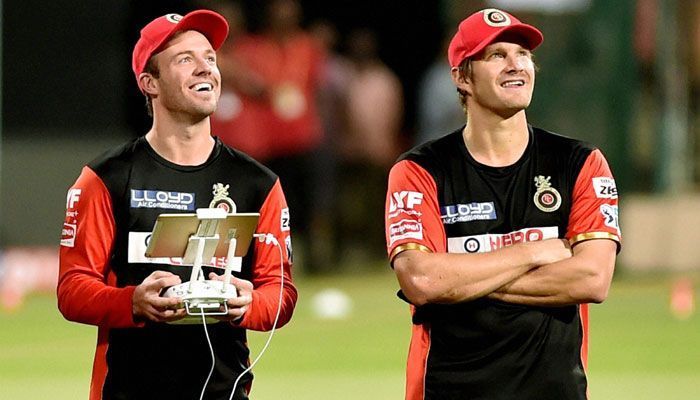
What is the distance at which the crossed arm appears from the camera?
6781 millimetres

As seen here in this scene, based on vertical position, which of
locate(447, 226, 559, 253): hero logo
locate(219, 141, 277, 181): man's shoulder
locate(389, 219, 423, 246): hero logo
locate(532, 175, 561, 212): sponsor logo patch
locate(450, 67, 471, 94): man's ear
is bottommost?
locate(447, 226, 559, 253): hero logo

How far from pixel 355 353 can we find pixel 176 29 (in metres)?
7.11

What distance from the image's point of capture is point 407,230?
698 centimetres

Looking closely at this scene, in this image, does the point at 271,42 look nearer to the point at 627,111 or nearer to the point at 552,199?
the point at 627,111

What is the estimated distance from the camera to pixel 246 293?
21.6 feet

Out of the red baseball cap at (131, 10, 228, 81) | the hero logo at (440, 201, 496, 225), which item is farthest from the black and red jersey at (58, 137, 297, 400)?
the hero logo at (440, 201, 496, 225)

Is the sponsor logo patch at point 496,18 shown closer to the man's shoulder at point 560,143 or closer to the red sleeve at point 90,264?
the man's shoulder at point 560,143

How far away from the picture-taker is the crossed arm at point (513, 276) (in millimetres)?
6781

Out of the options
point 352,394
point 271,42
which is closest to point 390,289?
point 271,42

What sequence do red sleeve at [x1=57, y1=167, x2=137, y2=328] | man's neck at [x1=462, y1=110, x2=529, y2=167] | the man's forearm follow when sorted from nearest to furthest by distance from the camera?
red sleeve at [x1=57, y1=167, x2=137, y2=328] < the man's forearm < man's neck at [x1=462, y1=110, x2=529, y2=167]

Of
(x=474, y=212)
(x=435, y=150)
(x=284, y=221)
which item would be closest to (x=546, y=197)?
(x=474, y=212)

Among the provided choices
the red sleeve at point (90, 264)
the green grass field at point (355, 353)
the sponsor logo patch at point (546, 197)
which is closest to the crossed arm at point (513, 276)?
the sponsor logo patch at point (546, 197)

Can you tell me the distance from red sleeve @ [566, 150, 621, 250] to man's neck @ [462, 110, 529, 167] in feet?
0.96

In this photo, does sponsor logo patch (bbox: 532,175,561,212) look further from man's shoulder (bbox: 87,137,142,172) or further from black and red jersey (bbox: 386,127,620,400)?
man's shoulder (bbox: 87,137,142,172)
